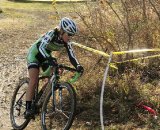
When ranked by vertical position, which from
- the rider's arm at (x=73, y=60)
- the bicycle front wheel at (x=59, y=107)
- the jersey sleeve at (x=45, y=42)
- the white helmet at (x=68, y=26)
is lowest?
the bicycle front wheel at (x=59, y=107)

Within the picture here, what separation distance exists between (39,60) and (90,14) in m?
2.95

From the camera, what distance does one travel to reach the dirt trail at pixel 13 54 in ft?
27.8

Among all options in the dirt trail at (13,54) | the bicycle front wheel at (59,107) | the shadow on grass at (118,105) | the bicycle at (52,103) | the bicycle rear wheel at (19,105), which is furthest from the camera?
the dirt trail at (13,54)

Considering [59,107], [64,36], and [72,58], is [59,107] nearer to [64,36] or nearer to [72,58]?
[72,58]

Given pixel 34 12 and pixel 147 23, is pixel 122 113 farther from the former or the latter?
pixel 34 12

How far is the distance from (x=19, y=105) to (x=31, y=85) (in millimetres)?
877

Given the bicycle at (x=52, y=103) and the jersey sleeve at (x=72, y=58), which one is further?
the jersey sleeve at (x=72, y=58)

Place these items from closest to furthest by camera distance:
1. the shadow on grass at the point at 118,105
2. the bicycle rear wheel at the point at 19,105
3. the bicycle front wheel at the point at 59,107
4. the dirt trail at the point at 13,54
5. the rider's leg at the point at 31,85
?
the bicycle front wheel at the point at 59,107, the rider's leg at the point at 31,85, the shadow on grass at the point at 118,105, the bicycle rear wheel at the point at 19,105, the dirt trail at the point at 13,54

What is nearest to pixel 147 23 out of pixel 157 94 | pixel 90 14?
pixel 90 14

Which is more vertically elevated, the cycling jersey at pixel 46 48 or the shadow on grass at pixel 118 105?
the cycling jersey at pixel 46 48

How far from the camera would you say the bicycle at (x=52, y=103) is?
6.43m

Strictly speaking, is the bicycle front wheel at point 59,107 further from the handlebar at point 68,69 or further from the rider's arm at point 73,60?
the rider's arm at point 73,60

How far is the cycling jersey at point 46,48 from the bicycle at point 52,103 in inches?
10.6

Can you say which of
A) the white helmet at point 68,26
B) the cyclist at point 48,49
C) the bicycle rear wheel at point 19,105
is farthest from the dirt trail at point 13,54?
the white helmet at point 68,26
